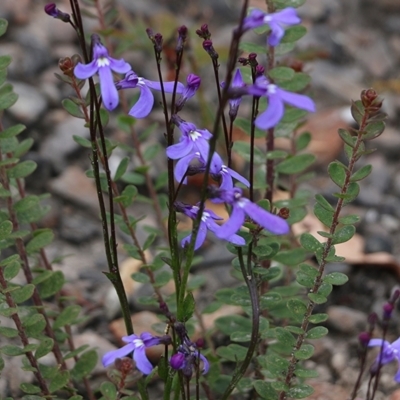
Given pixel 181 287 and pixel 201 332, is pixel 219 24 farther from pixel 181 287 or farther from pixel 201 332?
pixel 181 287

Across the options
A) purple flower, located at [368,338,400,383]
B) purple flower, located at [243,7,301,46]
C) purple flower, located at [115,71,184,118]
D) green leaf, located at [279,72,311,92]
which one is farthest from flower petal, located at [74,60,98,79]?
green leaf, located at [279,72,311,92]

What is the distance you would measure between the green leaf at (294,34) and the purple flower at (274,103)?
3.80ft

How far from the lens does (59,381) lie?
2688 millimetres

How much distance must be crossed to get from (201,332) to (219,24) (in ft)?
12.5

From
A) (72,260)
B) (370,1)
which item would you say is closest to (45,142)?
(72,260)

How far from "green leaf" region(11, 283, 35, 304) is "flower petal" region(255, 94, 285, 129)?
119 centimetres

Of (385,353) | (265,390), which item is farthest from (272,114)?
(265,390)

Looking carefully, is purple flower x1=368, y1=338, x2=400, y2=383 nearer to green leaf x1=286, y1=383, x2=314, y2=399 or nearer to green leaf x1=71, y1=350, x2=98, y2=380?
green leaf x1=286, y1=383, x2=314, y2=399

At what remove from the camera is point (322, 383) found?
332 centimetres

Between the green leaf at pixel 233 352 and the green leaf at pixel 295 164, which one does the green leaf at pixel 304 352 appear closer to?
the green leaf at pixel 233 352


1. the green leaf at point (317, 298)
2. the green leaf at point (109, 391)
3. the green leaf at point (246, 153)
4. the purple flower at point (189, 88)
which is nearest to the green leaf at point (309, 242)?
the green leaf at point (317, 298)

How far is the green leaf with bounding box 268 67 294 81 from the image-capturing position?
9.37 ft

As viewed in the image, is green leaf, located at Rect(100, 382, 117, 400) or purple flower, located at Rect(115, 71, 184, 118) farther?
green leaf, located at Rect(100, 382, 117, 400)

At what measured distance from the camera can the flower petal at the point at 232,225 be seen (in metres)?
1.91
